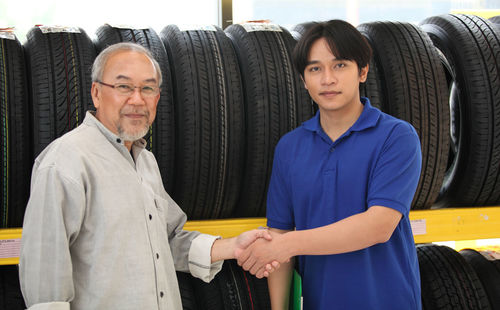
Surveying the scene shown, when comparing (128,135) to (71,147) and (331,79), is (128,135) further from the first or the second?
(331,79)

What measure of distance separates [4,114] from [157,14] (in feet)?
6.52

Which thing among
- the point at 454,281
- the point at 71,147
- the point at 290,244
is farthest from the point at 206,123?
the point at 454,281

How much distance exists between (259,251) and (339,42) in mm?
830

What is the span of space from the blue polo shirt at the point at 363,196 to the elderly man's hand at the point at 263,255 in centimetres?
13

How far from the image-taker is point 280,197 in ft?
6.73

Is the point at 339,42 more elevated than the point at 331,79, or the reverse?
the point at 339,42

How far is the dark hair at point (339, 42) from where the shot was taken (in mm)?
1862

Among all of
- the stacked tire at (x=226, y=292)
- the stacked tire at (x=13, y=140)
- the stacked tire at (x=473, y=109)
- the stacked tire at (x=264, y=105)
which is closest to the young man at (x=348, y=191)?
the stacked tire at (x=264, y=105)

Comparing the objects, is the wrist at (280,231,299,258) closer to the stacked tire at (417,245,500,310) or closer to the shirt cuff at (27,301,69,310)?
the shirt cuff at (27,301,69,310)

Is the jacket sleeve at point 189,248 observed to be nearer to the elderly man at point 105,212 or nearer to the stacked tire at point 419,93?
the elderly man at point 105,212

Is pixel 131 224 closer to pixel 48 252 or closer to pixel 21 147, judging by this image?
pixel 48 252

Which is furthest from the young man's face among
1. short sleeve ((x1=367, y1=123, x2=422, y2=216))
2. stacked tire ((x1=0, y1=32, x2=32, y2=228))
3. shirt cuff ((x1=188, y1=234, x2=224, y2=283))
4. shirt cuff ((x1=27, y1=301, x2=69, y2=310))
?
stacked tire ((x1=0, y1=32, x2=32, y2=228))

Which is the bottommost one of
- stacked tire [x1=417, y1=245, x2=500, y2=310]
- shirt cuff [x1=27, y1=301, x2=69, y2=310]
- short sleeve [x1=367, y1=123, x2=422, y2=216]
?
stacked tire [x1=417, y1=245, x2=500, y2=310]

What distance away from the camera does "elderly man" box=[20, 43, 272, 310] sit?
4.83 ft
